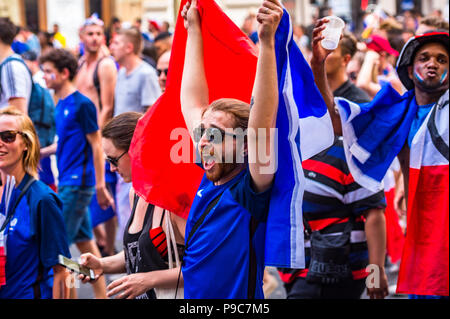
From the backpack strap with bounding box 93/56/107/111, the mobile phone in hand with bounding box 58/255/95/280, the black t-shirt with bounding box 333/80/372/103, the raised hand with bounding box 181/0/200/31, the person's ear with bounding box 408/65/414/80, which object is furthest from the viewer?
the backpack strap with bounding box 93/56/107/111

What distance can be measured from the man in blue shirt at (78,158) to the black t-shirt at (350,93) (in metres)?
2.41

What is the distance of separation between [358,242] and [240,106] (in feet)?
5.90

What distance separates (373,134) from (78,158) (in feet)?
10.8

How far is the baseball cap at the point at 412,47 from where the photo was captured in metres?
4.05

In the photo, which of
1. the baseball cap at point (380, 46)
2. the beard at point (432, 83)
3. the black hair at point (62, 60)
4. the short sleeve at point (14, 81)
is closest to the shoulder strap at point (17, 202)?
the beard at point (432, 83)

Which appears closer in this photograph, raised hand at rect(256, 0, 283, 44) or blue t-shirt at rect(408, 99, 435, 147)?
raised hand at rect(256, 0, 283, 44)

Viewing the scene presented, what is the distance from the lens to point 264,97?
2.58 m

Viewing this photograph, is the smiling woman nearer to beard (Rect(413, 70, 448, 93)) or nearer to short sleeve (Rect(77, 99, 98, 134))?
beard (Rect(413, 70, 448, 93))

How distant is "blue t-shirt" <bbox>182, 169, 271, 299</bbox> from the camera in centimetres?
272

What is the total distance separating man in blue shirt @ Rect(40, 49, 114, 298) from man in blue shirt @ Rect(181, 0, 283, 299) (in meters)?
3.63

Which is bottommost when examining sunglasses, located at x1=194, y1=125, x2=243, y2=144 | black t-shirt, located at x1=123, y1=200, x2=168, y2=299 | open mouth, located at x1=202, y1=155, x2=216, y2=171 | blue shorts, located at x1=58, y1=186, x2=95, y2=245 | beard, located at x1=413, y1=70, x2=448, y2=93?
blue shorts, located at x1=58, y1=186, x2=95, y2=245


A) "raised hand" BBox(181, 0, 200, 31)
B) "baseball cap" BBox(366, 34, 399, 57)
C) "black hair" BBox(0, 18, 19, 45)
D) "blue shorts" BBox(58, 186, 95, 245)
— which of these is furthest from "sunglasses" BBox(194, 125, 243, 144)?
"black hair" BBox(0, 18, 19, 45)

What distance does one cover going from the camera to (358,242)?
4.35 meters
